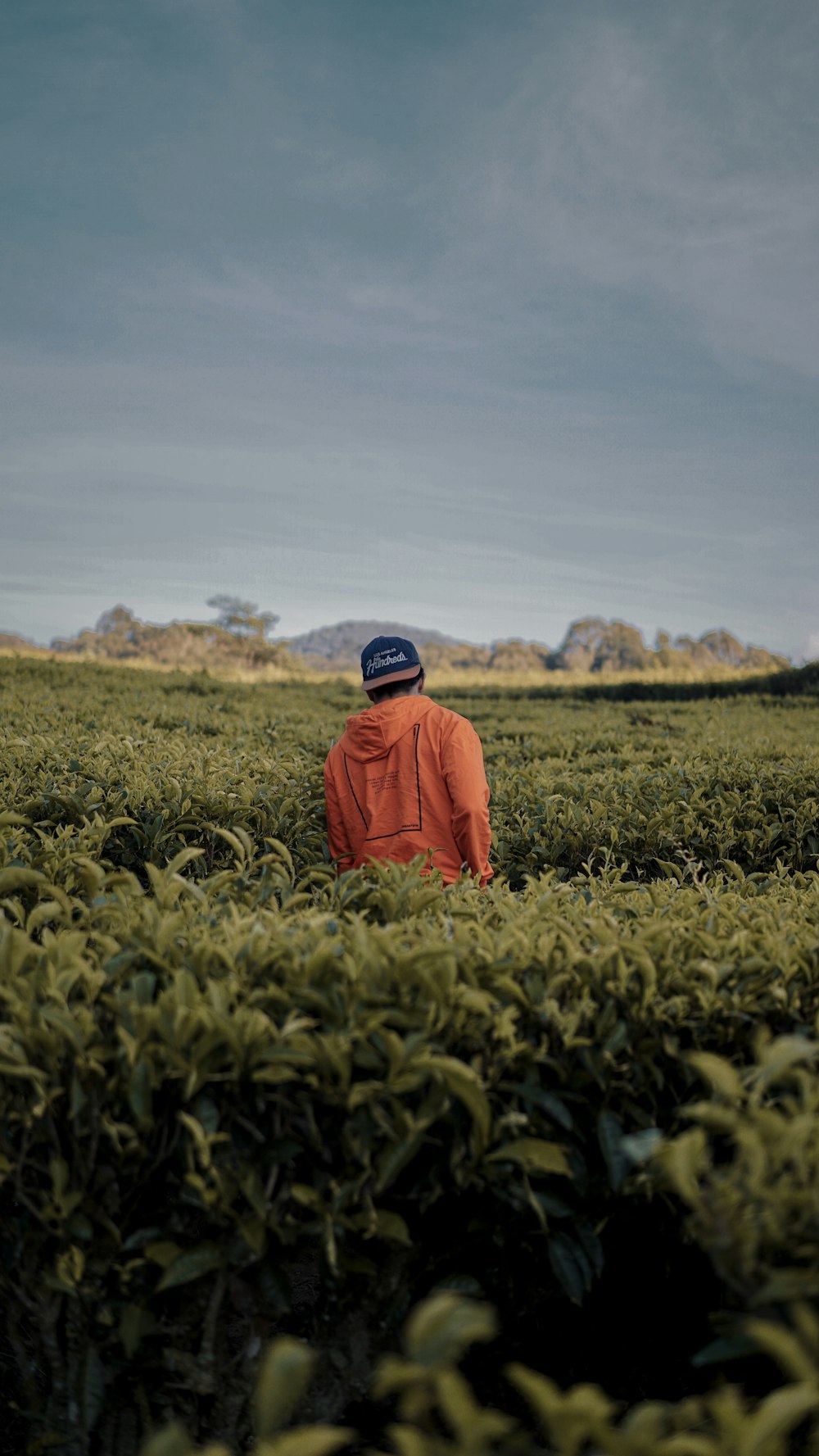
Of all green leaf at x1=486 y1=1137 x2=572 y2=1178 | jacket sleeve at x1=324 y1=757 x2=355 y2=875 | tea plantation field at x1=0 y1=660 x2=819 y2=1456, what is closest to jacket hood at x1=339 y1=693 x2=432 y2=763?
jacket sleeve at x1=324 y1=757 x2=355 y2=875

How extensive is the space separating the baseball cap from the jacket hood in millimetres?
122

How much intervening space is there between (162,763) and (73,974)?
314 centimetres

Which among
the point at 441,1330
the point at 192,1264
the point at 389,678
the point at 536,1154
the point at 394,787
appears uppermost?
the point at 389,678

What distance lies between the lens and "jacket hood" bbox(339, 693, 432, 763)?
430 cm

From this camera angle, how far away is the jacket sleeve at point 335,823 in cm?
454

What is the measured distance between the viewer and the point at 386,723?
4.30 m

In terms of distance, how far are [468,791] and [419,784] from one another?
0.78 feet

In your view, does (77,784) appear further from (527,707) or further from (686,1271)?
(527,707)

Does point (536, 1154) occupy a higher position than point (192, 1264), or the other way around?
point (536, 1154)

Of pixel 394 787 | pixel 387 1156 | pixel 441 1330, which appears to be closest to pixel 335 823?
pixel 394 787

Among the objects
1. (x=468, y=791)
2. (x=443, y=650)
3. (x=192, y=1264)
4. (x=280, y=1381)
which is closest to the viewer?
(x=280, y=1381)

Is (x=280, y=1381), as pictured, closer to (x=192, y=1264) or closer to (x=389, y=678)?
(x=192, y=1264)

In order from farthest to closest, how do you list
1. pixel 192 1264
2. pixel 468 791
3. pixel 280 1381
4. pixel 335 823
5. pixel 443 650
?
pixel 443 650 → pixel 335 823 → pixel 468 791 → pixel 192 1264 → pixel 280 1381

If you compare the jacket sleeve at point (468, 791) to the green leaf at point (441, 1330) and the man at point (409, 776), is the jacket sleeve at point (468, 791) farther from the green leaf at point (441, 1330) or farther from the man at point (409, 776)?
the green leaf at point (441, 1330)
